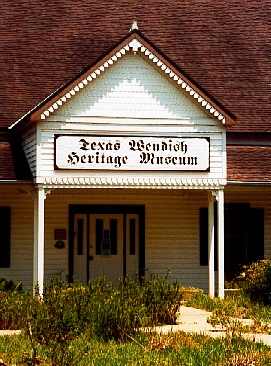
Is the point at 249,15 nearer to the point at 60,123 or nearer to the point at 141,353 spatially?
the point at 60,123

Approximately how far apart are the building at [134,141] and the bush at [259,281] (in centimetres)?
80

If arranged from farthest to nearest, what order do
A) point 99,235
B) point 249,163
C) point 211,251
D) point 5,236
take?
1. point 99,235
2. point 5,236
3. point 249,163
4. point 211,251

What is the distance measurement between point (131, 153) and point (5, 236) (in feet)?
17.1

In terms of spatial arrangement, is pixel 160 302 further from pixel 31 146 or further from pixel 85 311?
pixel 31 146

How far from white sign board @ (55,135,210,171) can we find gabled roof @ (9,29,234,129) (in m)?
0.80

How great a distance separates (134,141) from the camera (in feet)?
74.3

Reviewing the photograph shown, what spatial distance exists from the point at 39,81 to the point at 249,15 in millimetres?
9090

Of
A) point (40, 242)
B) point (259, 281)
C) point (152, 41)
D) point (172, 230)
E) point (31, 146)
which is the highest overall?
point (152, 41)

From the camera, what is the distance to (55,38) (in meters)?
29.3

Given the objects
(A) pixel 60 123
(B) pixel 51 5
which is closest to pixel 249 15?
(B) pixel 51 5

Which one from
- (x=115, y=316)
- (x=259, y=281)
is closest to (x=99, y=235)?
(x=259, y=281)

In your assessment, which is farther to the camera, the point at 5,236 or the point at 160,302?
the point at 5,236

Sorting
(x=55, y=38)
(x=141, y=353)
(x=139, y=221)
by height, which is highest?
(x=55, y=38)

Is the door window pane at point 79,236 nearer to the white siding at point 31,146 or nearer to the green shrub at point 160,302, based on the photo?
the white siding at point 31,146
